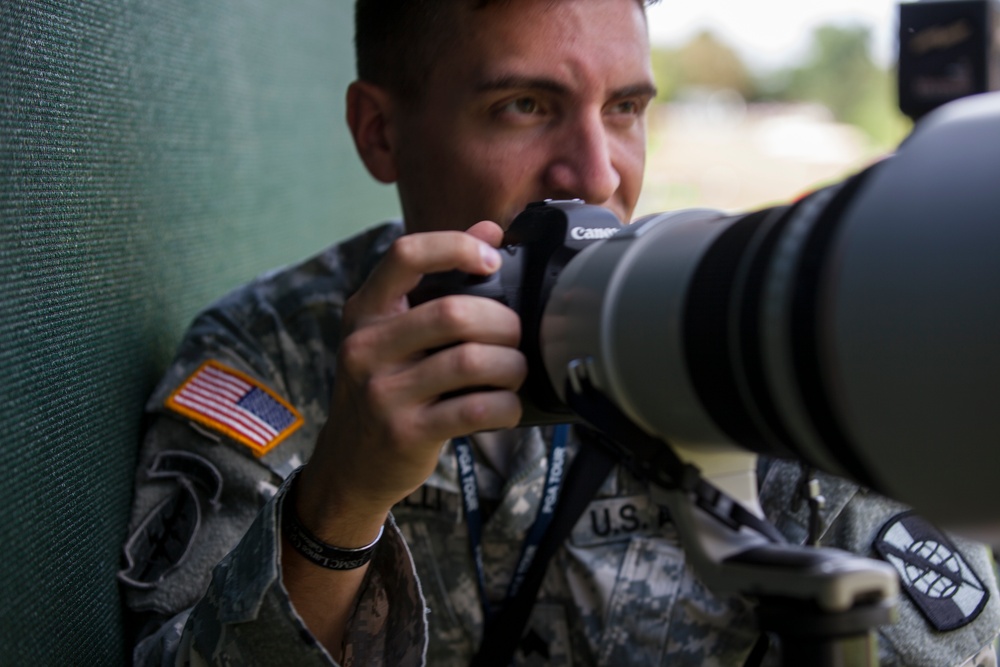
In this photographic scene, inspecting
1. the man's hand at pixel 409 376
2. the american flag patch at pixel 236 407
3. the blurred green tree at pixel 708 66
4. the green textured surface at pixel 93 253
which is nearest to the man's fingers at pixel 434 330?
the man's hand at pixel 409 376

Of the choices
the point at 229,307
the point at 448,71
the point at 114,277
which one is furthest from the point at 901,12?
the point at 114,277

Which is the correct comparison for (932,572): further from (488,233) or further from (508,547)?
(488,233)

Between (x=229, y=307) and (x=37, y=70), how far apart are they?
1.41ft

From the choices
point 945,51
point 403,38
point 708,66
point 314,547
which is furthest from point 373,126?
point 708,66

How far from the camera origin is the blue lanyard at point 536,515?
1.14 m

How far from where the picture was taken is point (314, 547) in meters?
0.88

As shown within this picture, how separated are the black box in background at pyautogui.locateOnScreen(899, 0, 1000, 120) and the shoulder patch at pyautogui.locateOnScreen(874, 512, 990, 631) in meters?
0.65

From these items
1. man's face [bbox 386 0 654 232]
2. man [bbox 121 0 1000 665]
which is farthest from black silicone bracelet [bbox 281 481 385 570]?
man's face [bbox 386 0 654 232]

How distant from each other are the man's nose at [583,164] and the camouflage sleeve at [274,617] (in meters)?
0.42

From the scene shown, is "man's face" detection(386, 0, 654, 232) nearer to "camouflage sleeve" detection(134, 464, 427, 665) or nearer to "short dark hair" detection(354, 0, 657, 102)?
"short dark hair" detection(354, 0, 657, 102)

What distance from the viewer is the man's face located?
1.18 m

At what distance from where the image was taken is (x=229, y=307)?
1287 mm

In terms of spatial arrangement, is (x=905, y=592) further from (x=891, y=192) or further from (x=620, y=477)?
(x=891, y=192)

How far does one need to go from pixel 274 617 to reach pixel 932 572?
0.68 meters
